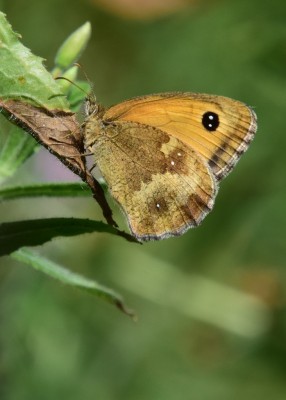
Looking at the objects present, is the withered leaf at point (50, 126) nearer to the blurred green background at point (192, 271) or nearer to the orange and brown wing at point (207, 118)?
the orange and brown wing at point (207, 118)

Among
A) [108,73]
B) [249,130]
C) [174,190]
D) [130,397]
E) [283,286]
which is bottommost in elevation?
[130,397]

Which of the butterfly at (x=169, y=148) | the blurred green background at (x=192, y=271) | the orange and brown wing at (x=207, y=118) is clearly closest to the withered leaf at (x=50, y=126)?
the butterfly at (x=169, y=148)

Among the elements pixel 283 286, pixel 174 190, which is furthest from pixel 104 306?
pixel 174 190

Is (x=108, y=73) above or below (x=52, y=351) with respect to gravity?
above

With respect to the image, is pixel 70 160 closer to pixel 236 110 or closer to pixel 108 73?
pixel 236 110

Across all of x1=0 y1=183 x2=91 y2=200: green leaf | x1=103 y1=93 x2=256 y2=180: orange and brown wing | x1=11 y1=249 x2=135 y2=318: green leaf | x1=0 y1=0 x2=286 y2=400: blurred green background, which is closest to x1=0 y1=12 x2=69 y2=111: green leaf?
x1=0 y1=183 x2=91 y2=200: green leaf

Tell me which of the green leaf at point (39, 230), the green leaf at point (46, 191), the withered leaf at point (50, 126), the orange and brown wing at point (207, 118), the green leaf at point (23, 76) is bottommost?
the green leaf at point (39, 230)

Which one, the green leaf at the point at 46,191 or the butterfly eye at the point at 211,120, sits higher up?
the butterfly eye at the point at 211,120
